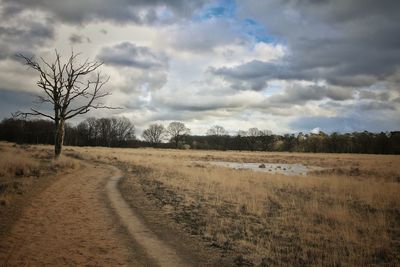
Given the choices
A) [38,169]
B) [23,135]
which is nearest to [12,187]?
[38,169]

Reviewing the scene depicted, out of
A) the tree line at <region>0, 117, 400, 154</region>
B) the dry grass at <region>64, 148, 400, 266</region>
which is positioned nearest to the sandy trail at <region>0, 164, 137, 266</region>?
the dry grass at <region>64, 148, 400, 266</region>

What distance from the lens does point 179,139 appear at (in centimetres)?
16062

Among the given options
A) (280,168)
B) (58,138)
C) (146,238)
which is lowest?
(146,238)

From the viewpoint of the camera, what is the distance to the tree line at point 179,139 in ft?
380

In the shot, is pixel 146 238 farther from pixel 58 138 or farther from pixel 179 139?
pixel 179 139

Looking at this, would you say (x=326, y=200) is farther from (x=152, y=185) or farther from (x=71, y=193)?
(x=71, y=193)

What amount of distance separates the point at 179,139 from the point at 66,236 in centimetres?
15052

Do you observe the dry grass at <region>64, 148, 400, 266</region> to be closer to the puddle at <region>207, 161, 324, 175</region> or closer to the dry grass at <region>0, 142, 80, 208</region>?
the dry grass at <region>0, 142, 80, 208</region>

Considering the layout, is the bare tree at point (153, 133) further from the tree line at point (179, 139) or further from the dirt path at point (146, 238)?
the dirt path at point (146, 238)

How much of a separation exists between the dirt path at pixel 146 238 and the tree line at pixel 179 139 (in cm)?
9037

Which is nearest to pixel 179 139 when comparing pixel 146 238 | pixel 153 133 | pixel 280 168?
pixel 153 133

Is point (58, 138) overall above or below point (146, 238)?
above

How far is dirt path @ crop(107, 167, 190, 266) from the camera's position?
8.68 meters

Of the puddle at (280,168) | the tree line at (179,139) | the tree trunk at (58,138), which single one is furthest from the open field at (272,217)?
the tree line at (179,139)
